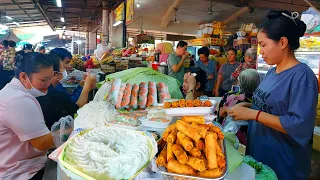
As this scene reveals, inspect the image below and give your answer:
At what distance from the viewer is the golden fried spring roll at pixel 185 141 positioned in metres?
0.83

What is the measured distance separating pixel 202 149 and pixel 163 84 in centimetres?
119

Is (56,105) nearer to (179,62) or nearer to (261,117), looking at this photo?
(261,117)

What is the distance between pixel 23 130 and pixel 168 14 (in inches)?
463

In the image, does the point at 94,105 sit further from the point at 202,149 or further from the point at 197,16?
the point at 197,16

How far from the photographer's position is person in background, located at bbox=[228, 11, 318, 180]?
4.62 ft

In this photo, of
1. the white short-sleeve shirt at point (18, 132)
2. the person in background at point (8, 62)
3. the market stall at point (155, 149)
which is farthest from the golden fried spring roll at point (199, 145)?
the person in background at point (8, 62)

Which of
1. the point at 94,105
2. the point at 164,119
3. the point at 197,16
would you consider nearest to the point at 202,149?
the point at 164,119

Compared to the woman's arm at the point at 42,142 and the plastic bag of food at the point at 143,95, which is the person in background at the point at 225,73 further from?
the woman's arm at the point at 42,142

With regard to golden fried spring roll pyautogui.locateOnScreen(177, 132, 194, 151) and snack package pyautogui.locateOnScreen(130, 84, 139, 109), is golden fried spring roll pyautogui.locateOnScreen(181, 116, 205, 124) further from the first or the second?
snack package pyautogui.locateOnScreen(130, 84, 139, 109)

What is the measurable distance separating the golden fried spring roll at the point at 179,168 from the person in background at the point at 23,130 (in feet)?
3.97

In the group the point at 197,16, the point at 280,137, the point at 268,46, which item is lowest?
the point at 280,137

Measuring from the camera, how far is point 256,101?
1.77m

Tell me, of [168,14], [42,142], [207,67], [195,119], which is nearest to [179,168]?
[195,119]

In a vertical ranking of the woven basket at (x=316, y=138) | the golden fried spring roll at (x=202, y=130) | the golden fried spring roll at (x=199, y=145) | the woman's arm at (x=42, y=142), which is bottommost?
the woven basket at (x=316, y=138)
